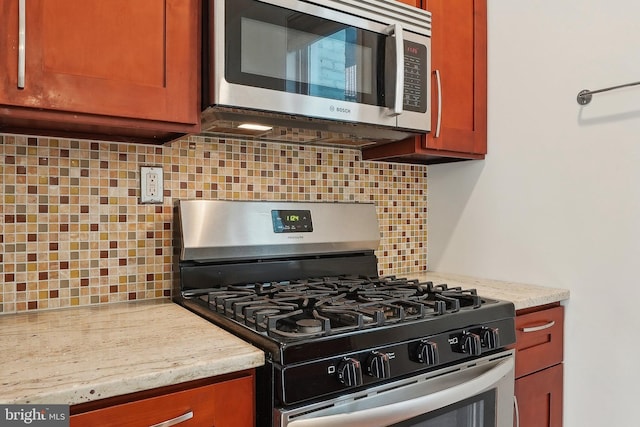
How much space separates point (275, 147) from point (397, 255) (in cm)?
72

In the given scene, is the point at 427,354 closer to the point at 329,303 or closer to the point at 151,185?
the point at 329,303

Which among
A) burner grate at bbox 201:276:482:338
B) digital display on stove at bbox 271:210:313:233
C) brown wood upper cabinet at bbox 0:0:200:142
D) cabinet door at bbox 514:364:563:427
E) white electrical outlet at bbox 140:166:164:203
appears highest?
brown wood upper cabinet at bbox 0:0:200:142

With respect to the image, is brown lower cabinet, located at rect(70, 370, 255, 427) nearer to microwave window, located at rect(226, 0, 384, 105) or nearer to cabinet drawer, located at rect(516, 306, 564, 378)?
microwave window, located at rect(226, 0, 384, 105)

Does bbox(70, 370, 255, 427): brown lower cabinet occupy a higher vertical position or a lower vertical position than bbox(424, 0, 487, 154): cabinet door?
lower

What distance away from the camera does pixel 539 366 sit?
4.97 ft

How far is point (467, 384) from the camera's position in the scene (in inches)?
46.5

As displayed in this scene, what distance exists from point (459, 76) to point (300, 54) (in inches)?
28.0

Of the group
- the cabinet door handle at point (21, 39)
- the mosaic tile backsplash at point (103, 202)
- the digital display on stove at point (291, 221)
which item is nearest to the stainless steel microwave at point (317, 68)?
the mosaic tile backsplash at point (103, 202)

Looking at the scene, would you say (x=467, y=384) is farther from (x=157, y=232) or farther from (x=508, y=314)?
(x=157, y=232)

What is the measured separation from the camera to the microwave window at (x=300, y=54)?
121 cm

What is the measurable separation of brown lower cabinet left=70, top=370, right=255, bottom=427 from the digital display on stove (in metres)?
0.68

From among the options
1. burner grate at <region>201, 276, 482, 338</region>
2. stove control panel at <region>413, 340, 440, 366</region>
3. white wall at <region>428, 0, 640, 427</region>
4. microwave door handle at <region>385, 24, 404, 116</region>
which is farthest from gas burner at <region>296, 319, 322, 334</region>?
white wall at <region>428, 0, 640, 427</region>

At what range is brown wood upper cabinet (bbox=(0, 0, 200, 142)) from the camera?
0.98m
